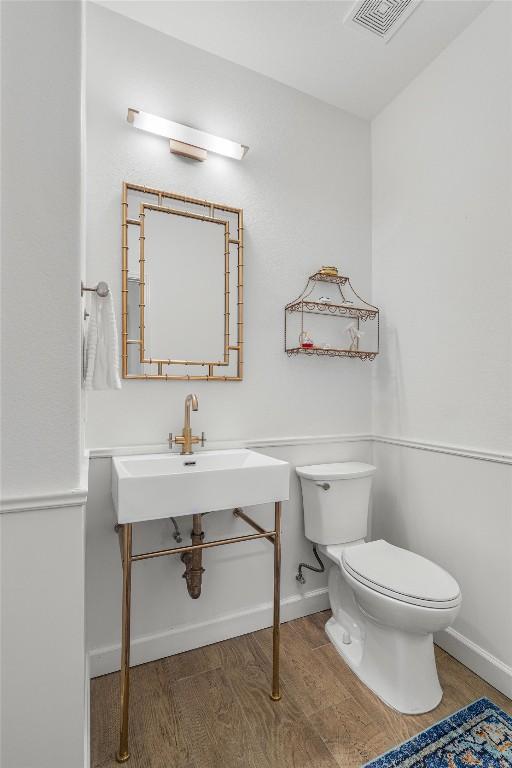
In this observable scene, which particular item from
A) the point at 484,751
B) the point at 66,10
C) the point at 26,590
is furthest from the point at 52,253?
the point at 484,751

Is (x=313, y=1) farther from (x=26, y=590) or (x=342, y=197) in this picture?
(x=26, y=590)

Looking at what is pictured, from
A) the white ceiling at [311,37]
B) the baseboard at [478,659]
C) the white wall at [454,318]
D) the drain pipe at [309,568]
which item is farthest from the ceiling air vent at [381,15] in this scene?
the baseboard at [478,659]

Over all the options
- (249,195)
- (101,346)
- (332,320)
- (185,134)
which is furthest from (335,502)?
(185,134)

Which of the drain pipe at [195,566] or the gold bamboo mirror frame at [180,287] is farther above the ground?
the gold bamboo mirror frame at [180,287]

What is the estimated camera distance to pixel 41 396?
0.87 m

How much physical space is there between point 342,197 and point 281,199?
0.41 m

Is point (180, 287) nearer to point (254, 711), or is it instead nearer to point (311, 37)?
point (311, 37)

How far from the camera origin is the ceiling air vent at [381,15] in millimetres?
1570

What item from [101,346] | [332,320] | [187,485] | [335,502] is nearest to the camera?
[101,346]

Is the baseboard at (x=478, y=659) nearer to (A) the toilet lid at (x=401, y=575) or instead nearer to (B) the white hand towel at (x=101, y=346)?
(A) the toilet lid at (x=401, y=575)

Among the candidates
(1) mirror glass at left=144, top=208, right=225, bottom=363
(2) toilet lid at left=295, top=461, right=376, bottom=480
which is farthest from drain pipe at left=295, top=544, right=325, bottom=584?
(1) mirror glass at left=144, top=208, right=225, bottom=363

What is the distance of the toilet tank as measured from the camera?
182 cm

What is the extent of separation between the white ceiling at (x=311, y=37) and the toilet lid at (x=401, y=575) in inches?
88.9

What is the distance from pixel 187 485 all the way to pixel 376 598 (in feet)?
2.59
